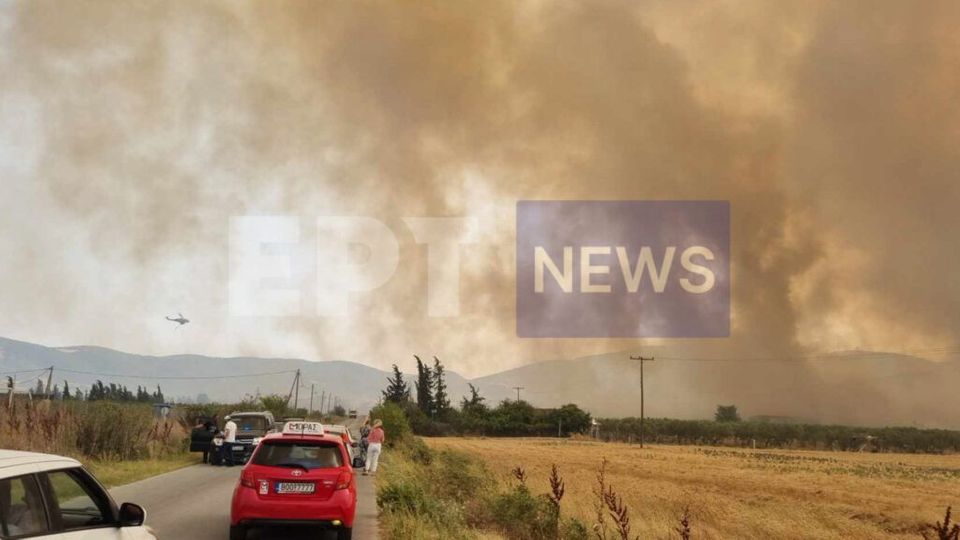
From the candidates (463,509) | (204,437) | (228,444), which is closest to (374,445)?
(228,444)

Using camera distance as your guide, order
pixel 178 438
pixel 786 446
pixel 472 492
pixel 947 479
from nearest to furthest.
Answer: pixel 472 492 < pixel 178 438 < pixel 947 479 < pixel 786 446

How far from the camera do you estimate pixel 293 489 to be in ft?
39.9

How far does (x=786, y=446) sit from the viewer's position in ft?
350

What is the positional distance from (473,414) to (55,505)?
388 feet

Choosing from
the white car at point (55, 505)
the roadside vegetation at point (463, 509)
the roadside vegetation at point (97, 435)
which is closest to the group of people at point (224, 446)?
the roadside vegetation at point (97, 435)

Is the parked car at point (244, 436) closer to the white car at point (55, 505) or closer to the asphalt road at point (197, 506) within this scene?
the asphalt road at point (197, 506)

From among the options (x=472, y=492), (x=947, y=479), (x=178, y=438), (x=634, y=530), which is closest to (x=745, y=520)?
(x=634, y=530)

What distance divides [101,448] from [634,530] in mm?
16899

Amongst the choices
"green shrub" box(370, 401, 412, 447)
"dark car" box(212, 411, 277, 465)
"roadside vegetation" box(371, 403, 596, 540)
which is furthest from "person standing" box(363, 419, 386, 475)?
"green shrub" box(370, 401, 412, 447)

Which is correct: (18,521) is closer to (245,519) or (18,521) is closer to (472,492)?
(245,519)

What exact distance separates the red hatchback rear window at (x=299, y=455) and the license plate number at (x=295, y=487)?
254 mm

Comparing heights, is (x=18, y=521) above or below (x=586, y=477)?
above

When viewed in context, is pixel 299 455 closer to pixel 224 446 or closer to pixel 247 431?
pixel 224 446

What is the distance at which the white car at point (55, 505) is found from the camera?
516 cm
